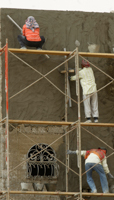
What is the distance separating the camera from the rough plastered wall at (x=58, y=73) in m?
21.1

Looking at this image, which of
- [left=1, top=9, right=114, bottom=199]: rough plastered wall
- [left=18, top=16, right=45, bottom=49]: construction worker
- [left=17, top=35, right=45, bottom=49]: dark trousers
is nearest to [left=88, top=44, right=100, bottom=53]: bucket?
[left=1, top=9, right=114, bottom=199]: rough plastered wall

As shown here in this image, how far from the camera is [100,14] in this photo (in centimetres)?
2223

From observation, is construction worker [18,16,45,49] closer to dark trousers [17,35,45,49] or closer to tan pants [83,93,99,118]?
dark trousers [17,35,45,49]

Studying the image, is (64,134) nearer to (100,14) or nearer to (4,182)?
(4,182)

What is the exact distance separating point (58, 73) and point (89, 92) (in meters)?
1.23

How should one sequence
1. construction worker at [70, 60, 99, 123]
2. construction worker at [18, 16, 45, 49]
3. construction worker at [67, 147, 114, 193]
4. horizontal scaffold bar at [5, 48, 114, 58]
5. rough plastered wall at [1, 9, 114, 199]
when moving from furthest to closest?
rough plastered wall at [1, 9, 114, 199] → construction worker at [70, 60, 99, 123] → construction worker at [18, 16, 45, 49] → horizontal scaffold bar at [5, 48, 114, 58] → construction worker at [67, 147, 114, 193]

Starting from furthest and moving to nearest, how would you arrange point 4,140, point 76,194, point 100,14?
point 100,14 → point 4,140 → point 76,194

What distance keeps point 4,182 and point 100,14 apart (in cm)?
575

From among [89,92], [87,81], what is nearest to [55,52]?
[87,81]

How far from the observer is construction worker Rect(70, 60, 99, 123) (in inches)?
817

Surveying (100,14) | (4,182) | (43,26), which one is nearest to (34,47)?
(43,26)

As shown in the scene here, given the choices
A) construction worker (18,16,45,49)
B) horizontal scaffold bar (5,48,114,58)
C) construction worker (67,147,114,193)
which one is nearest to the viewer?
construction worker (67,147,114,193)

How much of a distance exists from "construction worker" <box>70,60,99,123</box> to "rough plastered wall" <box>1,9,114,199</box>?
0.58m

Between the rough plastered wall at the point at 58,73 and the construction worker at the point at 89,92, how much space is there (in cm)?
58
